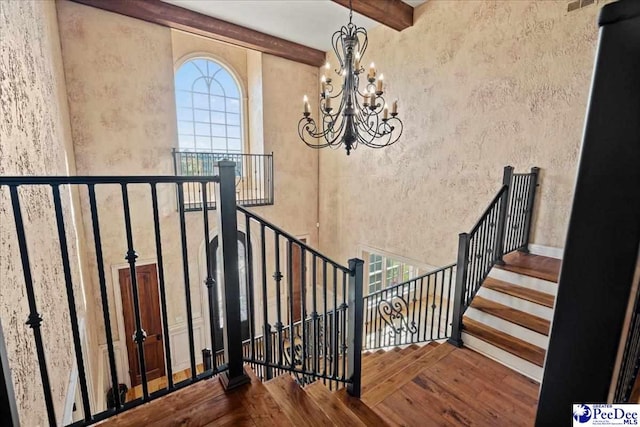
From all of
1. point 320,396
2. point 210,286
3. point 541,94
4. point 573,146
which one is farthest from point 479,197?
point 210,286

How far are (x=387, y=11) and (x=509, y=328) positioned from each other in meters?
4.24

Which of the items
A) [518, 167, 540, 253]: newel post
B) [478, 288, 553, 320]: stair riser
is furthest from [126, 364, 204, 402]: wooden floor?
[518, 167, 540, 253]: newel post

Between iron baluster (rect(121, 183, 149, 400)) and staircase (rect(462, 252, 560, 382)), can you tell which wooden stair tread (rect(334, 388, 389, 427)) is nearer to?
iron baluster (rect(121, 183, 149, 400))

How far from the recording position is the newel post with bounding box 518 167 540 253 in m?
3.33

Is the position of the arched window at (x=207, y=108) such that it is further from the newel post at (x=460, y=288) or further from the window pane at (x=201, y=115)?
the newel post at (x=460, y=288)

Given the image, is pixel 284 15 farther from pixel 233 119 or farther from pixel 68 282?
pixel 68 282

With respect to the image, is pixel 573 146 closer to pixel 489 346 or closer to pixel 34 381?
pixel 489 346

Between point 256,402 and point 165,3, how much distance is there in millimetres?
5250

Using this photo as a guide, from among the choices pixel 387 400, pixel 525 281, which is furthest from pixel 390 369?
pixel 525 281

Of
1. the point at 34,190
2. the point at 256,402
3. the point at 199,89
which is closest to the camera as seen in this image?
the point at 256,402

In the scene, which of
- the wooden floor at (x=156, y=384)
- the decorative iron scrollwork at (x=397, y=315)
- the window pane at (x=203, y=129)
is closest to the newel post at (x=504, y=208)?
the decorative iron scrollwork at (x=397, y=315)

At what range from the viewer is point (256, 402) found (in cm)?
139

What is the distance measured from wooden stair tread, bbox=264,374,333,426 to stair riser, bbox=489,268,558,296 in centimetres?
247

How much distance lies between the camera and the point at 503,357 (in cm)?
252
